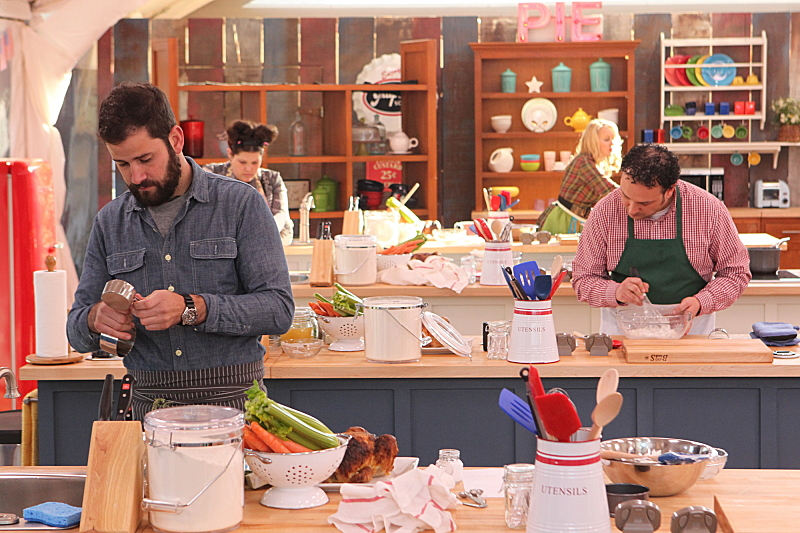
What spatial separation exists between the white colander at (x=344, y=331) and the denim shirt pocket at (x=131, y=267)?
4.14 feet

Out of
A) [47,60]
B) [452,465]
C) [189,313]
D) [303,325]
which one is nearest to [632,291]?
[303,325]

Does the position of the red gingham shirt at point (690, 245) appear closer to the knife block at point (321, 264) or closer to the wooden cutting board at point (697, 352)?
the wooden cutting board at point (697, 352)

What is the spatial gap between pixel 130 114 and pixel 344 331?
5.12ft

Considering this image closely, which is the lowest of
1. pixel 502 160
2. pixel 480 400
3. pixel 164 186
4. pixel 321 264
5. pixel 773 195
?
pixel 480 400

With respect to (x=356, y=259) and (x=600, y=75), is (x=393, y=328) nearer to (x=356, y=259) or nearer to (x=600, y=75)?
(x=356, y=259)

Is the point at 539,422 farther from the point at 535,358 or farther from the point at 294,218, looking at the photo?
the point at 294,218

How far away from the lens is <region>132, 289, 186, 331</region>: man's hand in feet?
6.98

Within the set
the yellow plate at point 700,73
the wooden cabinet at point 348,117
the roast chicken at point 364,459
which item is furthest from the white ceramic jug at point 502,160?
the roast chicken at point 364,459

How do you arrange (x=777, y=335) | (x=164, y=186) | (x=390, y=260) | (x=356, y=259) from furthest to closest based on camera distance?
(x=390, y=260) → (x=356, y=259) → (x=777, y=335) → (x=164, y=186)

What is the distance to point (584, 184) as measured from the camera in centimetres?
604

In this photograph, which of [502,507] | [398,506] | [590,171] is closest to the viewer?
[398,506]

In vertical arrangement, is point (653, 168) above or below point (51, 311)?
above

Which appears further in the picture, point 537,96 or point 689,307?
point 537,96

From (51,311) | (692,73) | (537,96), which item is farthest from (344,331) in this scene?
(692,73)
